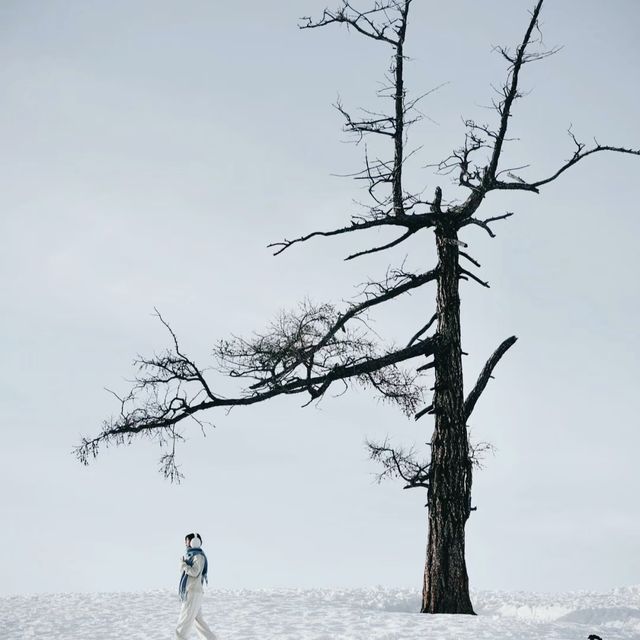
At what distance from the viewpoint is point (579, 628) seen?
13703 mm

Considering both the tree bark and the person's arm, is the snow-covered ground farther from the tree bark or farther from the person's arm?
the person's arm

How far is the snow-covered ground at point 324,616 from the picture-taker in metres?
13.2

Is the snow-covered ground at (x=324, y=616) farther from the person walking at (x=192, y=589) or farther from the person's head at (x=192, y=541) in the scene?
the person's head at (x=192, y=541)

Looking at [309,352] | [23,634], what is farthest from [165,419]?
[23,634]

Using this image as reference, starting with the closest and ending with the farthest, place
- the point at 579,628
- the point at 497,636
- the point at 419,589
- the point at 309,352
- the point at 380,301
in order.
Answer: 1. the point at 497,636
2. the point at 579,628
3. the point at 309,352
4. the point at 380,301
5. the point at 419,589

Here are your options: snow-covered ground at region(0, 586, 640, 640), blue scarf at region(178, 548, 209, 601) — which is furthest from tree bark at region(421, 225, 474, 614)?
blue scarf at region(178, 548, 209, 601)

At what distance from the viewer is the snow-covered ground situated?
13.2 metres

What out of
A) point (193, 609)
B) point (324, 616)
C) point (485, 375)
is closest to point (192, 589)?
point (193, 609)

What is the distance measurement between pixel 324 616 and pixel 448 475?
3423mm

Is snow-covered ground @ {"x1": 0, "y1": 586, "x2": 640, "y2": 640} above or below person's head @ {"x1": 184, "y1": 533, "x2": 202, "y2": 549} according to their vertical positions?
below

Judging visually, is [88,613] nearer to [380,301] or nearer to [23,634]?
[23,634]

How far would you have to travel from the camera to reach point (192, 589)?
13766 mm

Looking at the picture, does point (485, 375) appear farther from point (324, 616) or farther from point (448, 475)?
point (324, 616)

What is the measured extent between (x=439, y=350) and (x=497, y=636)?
18.7 feet
